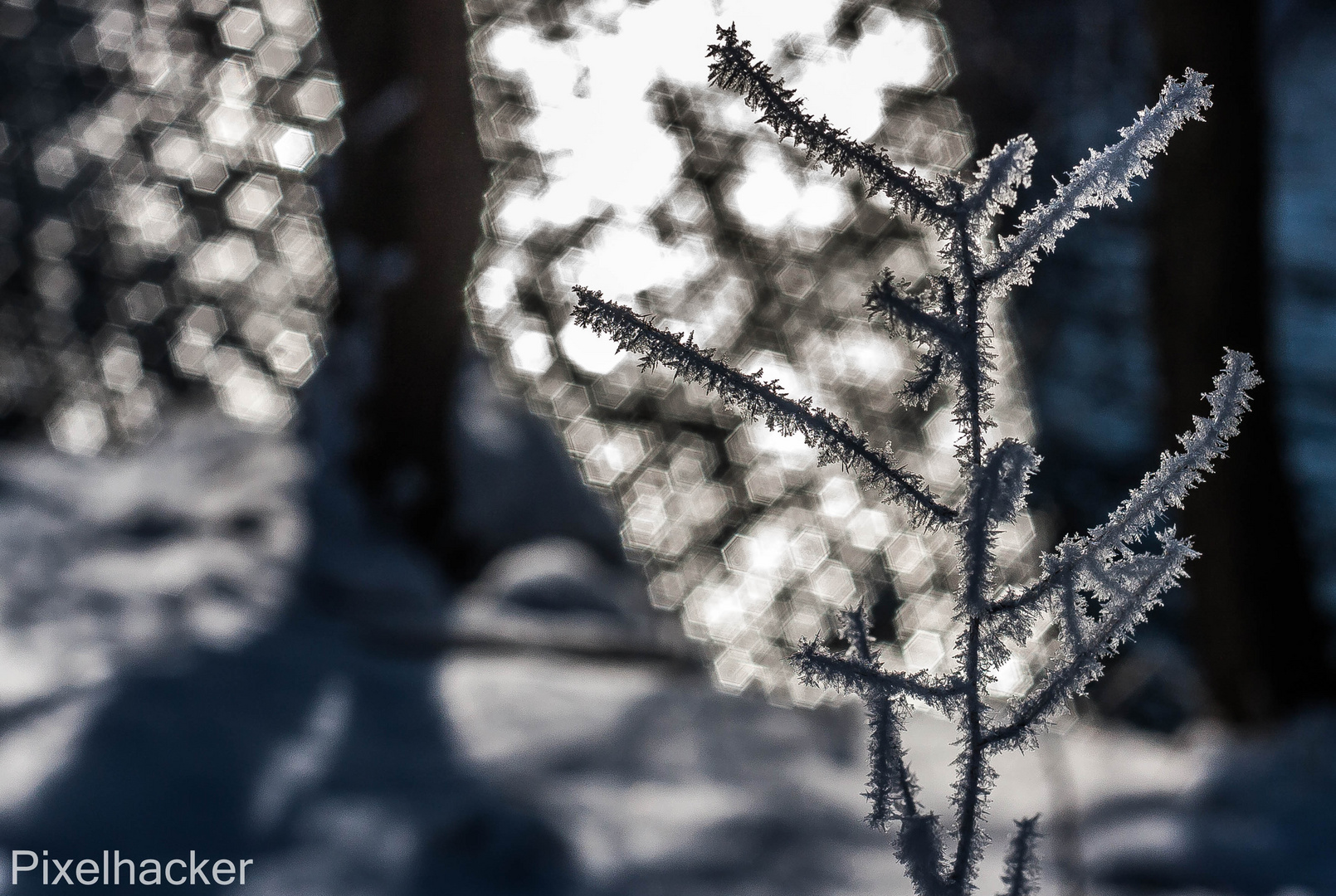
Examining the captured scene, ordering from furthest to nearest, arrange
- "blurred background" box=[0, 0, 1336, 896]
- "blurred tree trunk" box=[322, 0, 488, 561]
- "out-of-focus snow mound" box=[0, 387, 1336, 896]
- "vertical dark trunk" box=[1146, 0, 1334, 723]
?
"blurred tree trunk" box=[322, 0, 488, 561] < "vertical dark trunk" box=[1146, 0, 1334, 723] < "blurred background" box=[0, 0, 1336, 896] < "out-of-focus snow mound" box=[0, 387, 1336, 896]

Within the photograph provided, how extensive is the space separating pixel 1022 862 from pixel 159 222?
322 centimetres

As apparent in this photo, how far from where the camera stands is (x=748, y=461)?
280cm

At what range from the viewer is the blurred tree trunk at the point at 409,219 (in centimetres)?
193

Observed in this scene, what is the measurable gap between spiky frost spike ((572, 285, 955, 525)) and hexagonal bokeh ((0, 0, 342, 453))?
8.23 feet

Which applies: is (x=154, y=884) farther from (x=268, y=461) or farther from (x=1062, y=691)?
(x=268, y=461)

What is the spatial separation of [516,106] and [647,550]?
134 centimetres

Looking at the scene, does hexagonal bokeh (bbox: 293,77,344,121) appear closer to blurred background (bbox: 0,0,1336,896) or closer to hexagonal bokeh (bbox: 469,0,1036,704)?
blurred background (bbox: 0,0,1336,896)

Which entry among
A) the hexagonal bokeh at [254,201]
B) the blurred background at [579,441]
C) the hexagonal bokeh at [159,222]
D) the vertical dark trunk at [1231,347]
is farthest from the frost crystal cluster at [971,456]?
the hexagonal bokeh at [254,201]

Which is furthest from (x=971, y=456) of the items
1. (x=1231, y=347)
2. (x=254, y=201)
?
(x=254, y=201)

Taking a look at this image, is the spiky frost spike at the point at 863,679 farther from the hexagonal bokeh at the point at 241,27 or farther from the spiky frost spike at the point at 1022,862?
the hexagonal bokeh at the point at 241,27

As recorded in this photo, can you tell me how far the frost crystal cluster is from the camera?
0.57 meters

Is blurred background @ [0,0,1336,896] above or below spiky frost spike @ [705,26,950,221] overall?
above

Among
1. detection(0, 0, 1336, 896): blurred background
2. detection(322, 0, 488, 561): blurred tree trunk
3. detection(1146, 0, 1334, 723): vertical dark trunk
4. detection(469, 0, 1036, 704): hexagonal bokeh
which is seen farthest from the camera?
detection(469, 0, 1036, 704): hexagonal bokeh

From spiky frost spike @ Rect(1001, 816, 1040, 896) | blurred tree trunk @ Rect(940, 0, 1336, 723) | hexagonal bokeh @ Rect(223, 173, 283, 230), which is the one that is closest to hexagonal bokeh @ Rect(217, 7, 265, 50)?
hexagonal bokeh @ Rect(223, 173, 283, 230)
